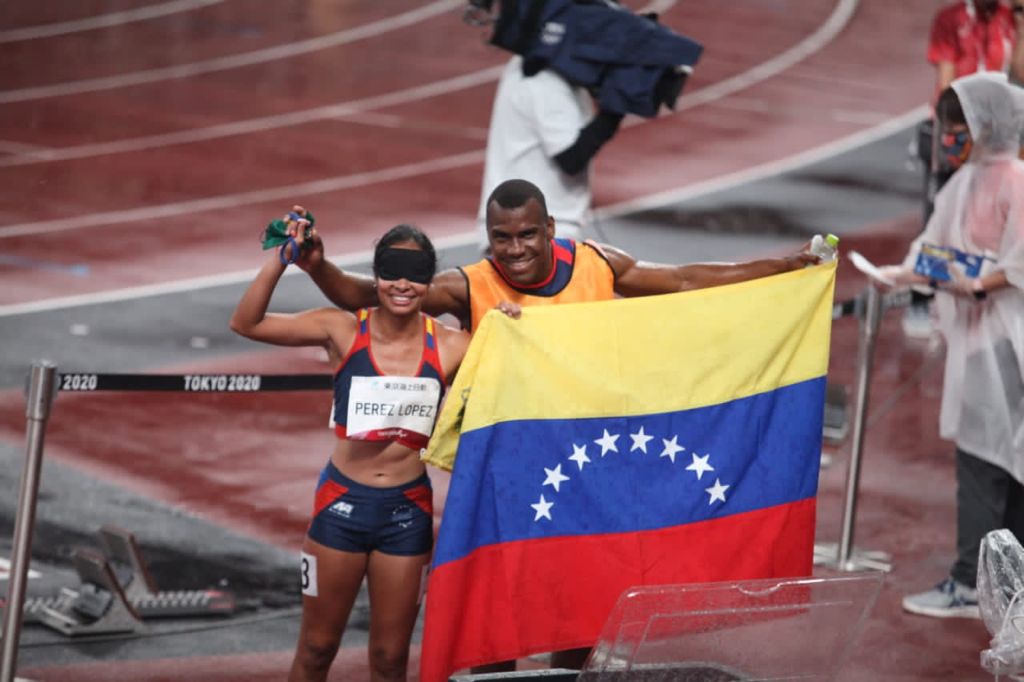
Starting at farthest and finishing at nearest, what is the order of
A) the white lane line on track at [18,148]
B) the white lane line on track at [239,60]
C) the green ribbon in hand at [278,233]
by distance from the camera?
the white lane line on track at [239,60] → the white lane line on track at [18,148] → the green ribbon in hand at [278,233]

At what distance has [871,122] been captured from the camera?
61.2 feet

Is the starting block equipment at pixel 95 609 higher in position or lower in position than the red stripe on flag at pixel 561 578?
lower

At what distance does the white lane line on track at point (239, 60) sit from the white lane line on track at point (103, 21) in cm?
209

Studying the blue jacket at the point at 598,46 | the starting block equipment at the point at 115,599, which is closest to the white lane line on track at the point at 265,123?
the blue jacket at the point at 598,46

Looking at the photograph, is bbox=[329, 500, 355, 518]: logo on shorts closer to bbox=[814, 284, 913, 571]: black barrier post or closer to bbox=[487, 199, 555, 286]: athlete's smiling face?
bbox=[487, 199, 555, 286]: athlete's smiling face

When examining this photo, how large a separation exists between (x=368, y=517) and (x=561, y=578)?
0.61m

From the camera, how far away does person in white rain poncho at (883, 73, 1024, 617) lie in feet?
23.0

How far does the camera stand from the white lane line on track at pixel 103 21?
19.7 m

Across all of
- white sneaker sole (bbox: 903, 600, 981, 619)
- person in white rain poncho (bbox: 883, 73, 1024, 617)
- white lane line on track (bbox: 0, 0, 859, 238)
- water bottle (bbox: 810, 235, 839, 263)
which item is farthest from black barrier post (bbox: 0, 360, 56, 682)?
white lane line on track (bbox: 0, 0, 859, 238)

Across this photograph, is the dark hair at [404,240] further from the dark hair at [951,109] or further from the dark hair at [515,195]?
the dark hair at [951,109]

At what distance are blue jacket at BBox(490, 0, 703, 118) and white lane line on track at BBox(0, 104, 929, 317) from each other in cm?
434

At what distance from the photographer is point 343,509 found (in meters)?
5.30

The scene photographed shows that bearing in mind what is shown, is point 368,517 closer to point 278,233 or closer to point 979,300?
point 278,233

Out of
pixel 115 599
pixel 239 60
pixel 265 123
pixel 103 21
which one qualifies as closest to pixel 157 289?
pixel 265 123
